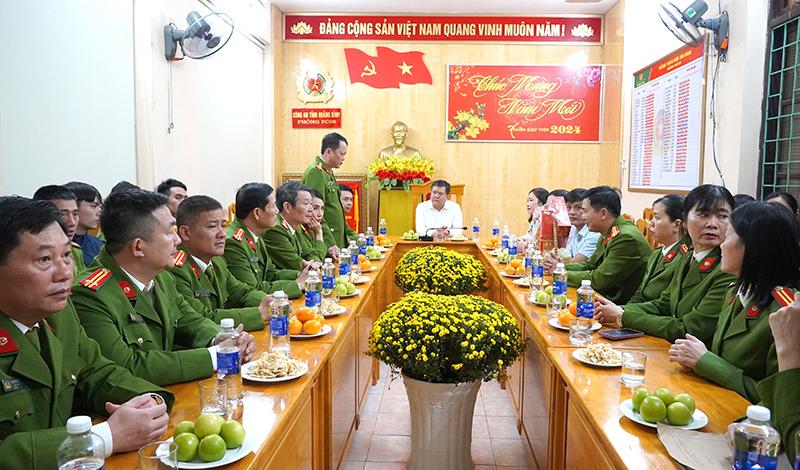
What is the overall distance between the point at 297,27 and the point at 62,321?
7054 millimetres

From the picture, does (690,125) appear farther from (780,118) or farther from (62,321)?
(62,321)

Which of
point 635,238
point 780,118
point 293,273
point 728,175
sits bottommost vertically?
point 293,273

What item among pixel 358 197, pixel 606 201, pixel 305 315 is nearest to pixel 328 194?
pixel 606 201

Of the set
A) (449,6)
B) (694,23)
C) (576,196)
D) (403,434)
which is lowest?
(403,434)

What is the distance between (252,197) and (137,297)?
4.66ft

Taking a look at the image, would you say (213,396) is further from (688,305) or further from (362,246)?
(362,246)

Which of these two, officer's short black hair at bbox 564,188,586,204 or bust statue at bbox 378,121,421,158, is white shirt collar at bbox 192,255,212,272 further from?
bust statue at bbox 378,121,421,158

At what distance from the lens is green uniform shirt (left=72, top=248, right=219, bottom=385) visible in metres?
1.72

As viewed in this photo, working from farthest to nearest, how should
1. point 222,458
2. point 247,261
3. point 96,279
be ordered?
point 247,261 → point 96,279 → point 222,458

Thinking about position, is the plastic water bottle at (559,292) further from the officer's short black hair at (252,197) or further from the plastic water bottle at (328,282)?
the officer's short black hair at (252,197)

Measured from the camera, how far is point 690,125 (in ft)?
16.5

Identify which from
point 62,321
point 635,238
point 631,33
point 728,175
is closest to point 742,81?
point 728,175

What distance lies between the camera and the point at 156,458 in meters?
1.21

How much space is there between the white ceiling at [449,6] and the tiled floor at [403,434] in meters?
5.02
